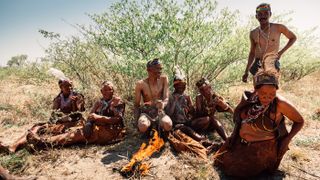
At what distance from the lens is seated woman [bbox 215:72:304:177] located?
3.11 metres

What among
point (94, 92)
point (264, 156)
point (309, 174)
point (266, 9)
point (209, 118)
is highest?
point (266, 9)

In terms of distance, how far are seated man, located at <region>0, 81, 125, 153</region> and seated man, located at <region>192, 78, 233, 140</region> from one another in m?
1.20

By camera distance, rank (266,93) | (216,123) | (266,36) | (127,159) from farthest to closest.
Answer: (216,123) < (266,36) < (127,159) < (266,93)

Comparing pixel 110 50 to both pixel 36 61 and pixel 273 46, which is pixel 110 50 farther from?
pixel 273 46

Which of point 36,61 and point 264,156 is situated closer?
point 264,156

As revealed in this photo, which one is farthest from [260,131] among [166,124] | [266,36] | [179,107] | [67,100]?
[67,100]

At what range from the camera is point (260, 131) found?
3.29 m

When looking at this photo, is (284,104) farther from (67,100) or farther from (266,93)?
(67,100)

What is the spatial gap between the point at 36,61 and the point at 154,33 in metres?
3.50

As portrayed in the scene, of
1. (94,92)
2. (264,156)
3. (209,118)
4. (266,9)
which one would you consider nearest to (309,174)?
(264,156)

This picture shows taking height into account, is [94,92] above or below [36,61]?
below

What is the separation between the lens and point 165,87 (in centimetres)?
491

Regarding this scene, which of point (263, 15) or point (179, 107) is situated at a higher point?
point (263, 15)

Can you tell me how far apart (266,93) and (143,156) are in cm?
179
